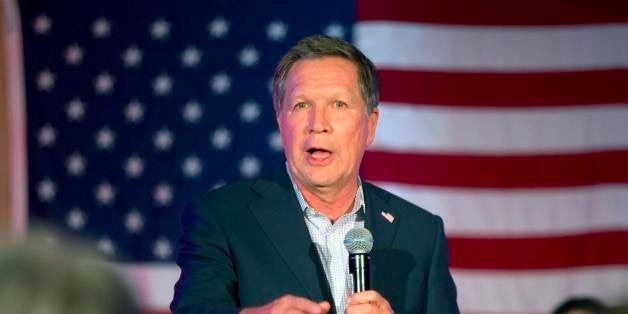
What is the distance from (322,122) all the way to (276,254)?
0.32 m

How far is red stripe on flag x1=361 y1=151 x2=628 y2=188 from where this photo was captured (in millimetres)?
4914

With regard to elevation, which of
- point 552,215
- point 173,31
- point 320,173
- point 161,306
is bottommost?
point 161,306

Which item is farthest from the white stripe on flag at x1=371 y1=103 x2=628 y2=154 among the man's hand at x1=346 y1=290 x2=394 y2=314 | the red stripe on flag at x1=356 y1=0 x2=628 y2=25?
the man's hand at x1=346 y1=290 x2=394 y2=314

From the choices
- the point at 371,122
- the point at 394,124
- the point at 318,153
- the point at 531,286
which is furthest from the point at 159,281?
the point at 318,153

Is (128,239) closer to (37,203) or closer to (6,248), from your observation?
(37,203)

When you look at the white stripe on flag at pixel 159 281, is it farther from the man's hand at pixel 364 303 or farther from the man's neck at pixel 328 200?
the man's hand at pixel 364 303

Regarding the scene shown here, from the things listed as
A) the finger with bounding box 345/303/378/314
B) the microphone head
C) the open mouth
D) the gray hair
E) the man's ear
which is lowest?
the finger with bounding box 345/303/378/314

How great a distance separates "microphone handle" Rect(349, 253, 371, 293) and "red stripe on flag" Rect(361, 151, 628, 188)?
2.86m

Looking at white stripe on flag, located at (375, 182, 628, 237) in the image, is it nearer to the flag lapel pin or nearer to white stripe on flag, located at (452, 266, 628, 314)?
white stripe on flag, located at (452, 266, 628, 314)

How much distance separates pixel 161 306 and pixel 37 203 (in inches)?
28.9

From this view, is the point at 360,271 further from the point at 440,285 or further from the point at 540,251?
the point at 540,251

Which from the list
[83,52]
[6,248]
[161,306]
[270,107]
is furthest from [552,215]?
[6,248]

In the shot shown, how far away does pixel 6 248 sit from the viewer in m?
0.99

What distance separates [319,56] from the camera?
253 centimetres
